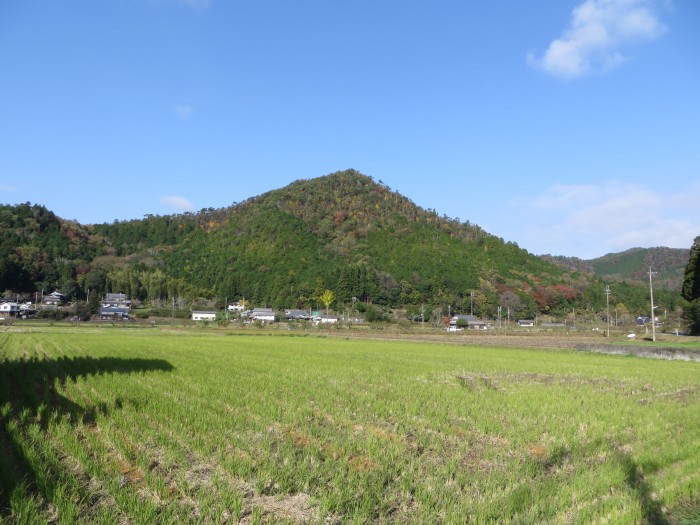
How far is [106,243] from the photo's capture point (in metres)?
156

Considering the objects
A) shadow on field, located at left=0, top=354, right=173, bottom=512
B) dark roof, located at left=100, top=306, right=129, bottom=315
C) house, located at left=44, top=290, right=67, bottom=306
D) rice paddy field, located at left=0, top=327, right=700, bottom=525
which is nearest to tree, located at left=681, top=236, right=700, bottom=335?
rice paddy field, located at left=0, top=327, right=700, bottom=525

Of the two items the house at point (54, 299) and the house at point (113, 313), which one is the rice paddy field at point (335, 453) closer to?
the house at point (113, 313)

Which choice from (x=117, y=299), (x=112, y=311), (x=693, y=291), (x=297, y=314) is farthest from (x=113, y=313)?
(x=693, y=291)

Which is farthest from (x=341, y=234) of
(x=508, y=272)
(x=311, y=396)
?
(x=311, y=396)

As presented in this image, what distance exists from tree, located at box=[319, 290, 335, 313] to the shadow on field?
85983mm

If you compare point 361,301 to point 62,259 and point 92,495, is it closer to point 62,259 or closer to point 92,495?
point 62,259

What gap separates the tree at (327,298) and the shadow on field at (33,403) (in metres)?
86.0

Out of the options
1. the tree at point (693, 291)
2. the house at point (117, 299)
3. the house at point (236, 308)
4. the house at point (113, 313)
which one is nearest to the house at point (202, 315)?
the house at point (113, 313)

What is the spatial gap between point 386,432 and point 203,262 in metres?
132

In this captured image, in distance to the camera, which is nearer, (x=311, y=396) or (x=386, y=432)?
(x=386, y=432)

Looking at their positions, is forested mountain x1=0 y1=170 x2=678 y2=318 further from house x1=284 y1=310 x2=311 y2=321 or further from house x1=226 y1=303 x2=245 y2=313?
house x1=284 y1=310 x2=311 y2=321

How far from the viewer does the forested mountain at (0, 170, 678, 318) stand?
114 metres

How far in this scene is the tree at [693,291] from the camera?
172ft

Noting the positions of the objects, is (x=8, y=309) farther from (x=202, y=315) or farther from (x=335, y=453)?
(x=335, y=453)
